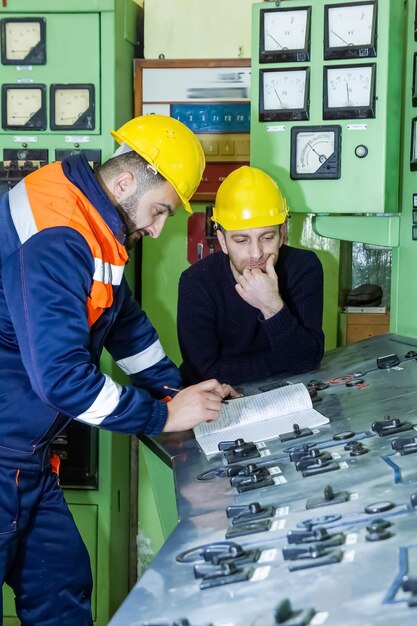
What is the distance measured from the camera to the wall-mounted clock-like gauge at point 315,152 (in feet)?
8.85

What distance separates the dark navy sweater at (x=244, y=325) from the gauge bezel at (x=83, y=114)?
77 centimetres

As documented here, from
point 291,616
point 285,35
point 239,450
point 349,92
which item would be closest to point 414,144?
point 349,92

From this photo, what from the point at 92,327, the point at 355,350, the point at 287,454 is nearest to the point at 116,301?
the point at 92,327

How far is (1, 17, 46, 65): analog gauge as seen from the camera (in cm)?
308

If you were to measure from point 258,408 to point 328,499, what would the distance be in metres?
0.71

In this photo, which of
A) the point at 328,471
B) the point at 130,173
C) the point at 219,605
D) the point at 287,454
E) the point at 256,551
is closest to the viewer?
the point at 219,605

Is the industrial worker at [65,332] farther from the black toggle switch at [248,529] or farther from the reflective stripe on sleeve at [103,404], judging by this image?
the black toggle switch at [248,529]

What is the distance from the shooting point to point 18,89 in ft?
10.2

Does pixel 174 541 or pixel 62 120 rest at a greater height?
pixel 62 120

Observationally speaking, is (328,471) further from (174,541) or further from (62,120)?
(62,120)

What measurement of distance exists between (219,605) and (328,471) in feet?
1.74

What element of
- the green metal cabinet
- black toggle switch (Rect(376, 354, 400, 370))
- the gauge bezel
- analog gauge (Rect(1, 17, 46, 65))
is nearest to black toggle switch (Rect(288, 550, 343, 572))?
black toggle switch (Rect(376, 354, 400, 370))

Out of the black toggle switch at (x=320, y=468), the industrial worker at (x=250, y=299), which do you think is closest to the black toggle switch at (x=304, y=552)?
the black toggle switch at (x=320, y=468)

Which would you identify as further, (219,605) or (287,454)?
(287,454)
